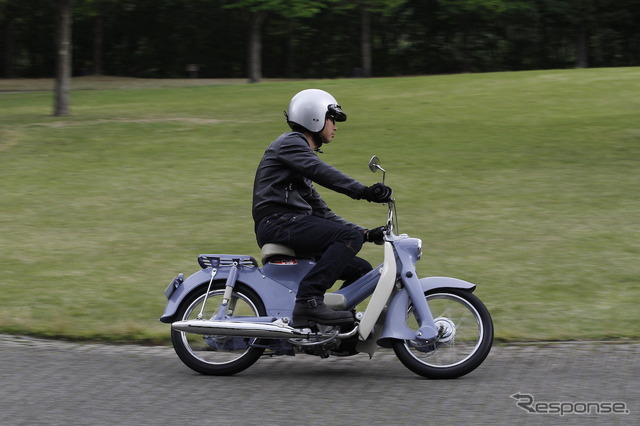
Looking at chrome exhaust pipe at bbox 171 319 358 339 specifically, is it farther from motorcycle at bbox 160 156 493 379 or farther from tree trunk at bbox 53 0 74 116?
tree trunk at bbox 53 0 74 116

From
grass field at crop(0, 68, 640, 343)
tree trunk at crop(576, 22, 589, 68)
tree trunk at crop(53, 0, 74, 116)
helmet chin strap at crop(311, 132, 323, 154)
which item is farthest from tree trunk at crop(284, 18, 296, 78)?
helmet chin strap at crop(311, 132, 323, 154)

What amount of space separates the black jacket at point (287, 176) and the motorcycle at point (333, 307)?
0.26 m

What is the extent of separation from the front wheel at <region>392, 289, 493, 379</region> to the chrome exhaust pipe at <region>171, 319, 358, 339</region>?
0.38 m

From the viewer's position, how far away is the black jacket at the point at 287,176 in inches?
238

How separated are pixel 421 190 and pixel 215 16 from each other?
1553 inches

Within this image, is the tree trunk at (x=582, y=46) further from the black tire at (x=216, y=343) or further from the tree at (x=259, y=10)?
the black tire at (x=216, y=343)

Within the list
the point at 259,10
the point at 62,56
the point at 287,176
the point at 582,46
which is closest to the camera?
the point at 287,176

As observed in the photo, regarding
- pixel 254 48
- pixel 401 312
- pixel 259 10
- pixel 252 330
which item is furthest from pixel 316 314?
pixel 254 48

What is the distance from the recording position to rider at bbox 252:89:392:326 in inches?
237

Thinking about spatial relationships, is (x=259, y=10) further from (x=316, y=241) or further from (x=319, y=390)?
(x=319, y=390)

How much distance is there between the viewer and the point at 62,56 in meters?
22.8

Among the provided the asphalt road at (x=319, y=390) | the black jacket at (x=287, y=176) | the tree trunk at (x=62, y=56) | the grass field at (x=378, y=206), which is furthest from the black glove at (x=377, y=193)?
the tree trunk at (x=62, y=56)

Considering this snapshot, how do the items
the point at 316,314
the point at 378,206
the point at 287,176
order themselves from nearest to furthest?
the point at 316,314
the point at 287,176
the point at 378,206

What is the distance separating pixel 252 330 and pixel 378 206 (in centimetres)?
699
